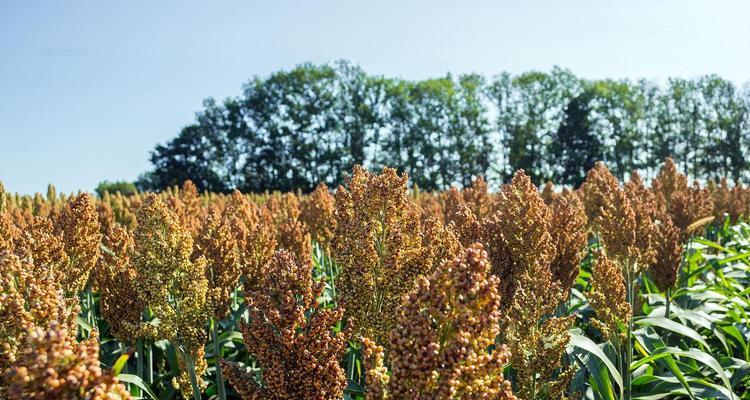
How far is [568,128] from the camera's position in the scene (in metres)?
75.8

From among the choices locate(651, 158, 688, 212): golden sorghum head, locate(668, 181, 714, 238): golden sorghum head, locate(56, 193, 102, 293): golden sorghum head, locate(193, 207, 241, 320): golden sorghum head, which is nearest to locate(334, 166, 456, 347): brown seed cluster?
locate(193, 207, 241, 320): golden sorghum head

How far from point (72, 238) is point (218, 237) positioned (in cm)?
102

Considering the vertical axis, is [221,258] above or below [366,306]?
above

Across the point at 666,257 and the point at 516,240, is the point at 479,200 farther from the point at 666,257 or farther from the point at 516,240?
the point at 516,240

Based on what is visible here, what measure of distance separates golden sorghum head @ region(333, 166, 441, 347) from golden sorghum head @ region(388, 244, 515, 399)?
3.74ft

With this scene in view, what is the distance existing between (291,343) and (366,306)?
89cm

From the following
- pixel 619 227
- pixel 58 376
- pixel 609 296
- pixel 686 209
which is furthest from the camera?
pixel 686 209

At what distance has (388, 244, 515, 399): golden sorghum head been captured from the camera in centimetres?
173

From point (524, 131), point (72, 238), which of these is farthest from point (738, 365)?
point (524, 131)

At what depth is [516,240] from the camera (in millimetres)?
3922

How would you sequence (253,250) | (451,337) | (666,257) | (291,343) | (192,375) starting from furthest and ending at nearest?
(666,257) < (253,250) < (192,375) < (291,343) < (451,337)

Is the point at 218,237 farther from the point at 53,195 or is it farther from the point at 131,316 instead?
the point at 53,195

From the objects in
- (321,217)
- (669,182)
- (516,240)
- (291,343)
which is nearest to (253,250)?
(516,240)

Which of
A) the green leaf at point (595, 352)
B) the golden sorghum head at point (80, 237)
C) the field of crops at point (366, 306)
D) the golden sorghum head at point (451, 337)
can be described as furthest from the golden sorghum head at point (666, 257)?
the golden sorghum head at point (80, 237)
